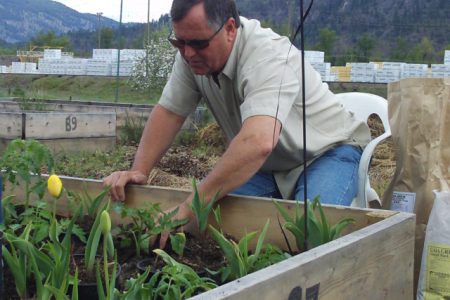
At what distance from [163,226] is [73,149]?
6.01m

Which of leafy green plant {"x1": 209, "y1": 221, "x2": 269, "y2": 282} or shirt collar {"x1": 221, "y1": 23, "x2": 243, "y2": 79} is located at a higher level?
shirt collar {"x1": 221, "y1": 23, "x2": 243, "y2": 79}

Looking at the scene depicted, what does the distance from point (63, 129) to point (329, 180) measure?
215 inches

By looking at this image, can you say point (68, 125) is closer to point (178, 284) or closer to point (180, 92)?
point (180, 92)

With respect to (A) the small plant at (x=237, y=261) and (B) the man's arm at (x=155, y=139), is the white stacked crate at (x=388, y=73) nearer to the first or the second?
(B) the man's arm at (x=155, y=139)

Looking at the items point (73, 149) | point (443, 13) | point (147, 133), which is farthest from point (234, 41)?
point (443, 13)

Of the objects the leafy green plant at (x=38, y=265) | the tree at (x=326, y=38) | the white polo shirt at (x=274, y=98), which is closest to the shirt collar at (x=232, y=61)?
the white polo shirt at (x=274, y=98)

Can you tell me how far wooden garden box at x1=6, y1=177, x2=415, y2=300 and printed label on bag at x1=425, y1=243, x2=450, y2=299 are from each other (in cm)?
32

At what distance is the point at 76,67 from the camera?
45312mm

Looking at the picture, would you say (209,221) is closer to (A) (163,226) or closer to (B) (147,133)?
(A) (163,226)

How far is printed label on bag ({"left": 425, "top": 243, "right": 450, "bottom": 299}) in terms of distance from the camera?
2.33m

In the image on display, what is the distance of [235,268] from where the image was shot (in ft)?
5.70

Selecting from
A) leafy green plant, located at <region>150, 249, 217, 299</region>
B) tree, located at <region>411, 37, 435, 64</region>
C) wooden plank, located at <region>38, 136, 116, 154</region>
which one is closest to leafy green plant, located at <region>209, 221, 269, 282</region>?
leafy green plant, located at <region>150, 249, 217, 299</region>

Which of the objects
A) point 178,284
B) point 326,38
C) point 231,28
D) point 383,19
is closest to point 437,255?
point 231,28

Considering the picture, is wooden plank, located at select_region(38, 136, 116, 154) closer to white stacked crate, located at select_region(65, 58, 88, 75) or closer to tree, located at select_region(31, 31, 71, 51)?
white stacked crate, located at select_region(65, 58, 88, 75)
